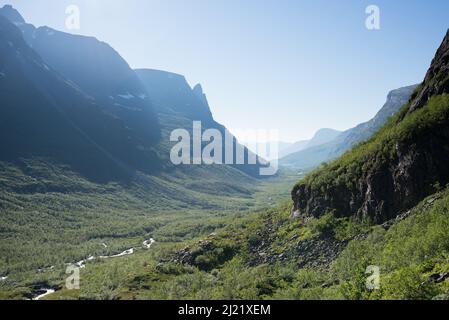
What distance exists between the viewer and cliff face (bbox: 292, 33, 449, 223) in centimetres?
4238

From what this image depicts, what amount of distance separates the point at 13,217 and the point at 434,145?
556ft

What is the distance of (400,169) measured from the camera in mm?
45000
